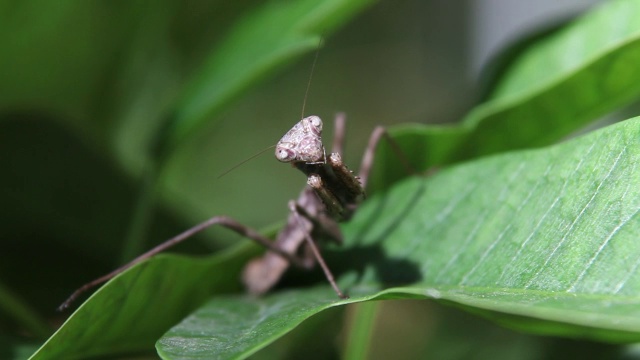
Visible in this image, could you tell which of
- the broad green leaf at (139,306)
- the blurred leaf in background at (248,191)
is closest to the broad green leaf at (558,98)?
the blurred leaf in background at (248,191)

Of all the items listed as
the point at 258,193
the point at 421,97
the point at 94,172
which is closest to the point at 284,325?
the point at 94,172

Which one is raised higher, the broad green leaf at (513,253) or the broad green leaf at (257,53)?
the broad green leaf at (257,53)

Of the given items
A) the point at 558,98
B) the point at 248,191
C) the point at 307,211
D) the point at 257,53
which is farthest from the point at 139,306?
the point at 248,191

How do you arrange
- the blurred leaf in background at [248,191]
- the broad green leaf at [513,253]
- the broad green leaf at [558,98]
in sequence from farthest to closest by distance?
the broad green leaf at [558,98] → the blurred leaf in background at [248,191] → the broad green leaf at [513,253]

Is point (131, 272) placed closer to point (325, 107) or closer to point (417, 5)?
point (325, 107)

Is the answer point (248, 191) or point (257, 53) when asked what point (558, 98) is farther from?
point (248, 191)

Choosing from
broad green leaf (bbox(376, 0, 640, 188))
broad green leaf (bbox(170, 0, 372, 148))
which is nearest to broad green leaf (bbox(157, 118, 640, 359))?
broad green leaf (bbox(376, 0, 640, 188))

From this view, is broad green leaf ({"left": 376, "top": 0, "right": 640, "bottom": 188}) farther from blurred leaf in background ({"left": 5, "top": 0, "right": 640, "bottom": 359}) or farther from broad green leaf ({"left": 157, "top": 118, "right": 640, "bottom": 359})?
broad green leaf ({"left": 157, "top": 118, "right": 640, "bottom": 359})

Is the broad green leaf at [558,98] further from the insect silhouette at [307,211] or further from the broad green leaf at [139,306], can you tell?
the broad green leaf at [139,306]
